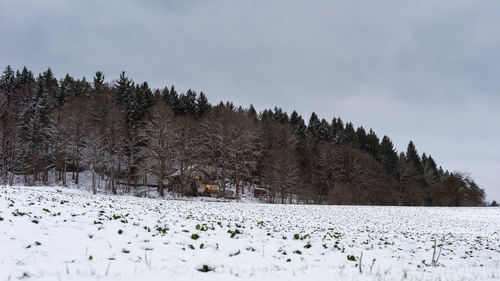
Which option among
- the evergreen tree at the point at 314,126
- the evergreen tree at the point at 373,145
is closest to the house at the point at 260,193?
the evergreen tree at the point at 314,126

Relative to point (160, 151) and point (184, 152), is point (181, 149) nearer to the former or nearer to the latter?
point (184, 152)

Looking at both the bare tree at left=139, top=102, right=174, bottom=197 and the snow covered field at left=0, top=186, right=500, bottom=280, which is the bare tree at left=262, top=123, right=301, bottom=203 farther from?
the snow covered field at left=0, top=186, right=500, bottom=280

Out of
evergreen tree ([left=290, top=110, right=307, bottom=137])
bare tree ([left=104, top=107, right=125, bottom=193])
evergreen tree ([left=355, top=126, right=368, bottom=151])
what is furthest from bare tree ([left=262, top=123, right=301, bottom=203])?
evergreen tree ([left=355, top=126, right=368, bottom=151])

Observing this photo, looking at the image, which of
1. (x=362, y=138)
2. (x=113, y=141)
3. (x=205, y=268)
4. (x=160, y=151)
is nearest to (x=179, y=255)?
(x=205, y=268)

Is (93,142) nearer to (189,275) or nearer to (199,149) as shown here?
(199,149)

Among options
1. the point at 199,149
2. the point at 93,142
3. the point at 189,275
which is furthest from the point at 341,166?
the point at 189,275

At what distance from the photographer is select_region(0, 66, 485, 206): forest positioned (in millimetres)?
39219

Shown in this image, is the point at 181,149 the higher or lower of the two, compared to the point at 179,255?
higher

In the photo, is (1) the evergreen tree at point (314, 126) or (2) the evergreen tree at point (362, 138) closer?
(1) the evergreen tree at point (314, 126)

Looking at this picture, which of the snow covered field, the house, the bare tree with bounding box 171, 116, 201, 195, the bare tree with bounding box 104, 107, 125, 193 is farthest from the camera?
the house

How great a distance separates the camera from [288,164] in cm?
4581

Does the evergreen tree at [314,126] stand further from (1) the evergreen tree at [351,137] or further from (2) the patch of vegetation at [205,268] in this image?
(2) the patch of vegetation at [205,268]

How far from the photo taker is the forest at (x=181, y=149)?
3922 cm

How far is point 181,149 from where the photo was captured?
128 ft
